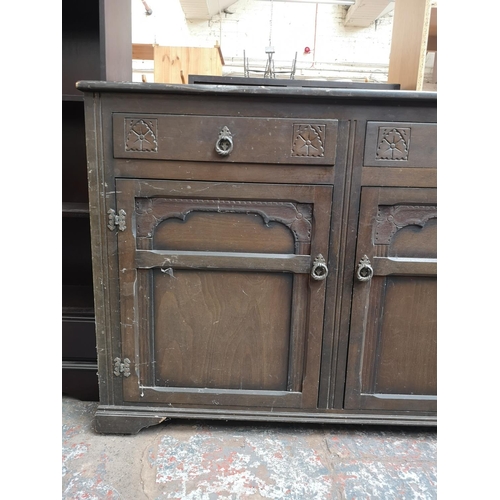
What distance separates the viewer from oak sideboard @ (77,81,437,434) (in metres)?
1.11

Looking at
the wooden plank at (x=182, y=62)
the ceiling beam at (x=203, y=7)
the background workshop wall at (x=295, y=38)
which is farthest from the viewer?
the background workshop wall at (x=295, y=38)

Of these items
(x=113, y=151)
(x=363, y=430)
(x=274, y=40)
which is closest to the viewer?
(x=113, y=151)

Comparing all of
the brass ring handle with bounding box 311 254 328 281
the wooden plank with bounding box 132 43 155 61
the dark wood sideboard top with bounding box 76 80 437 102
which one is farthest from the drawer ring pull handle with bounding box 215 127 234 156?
the wooden plank with bounding box 132 43 155 61

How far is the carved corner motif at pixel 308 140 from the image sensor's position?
3.66 ft

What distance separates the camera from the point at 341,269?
3.94 feet

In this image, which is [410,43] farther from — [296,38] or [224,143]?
[296,38]

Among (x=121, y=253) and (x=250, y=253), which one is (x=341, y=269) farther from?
(x=121, y=253)

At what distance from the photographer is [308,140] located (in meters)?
1.12

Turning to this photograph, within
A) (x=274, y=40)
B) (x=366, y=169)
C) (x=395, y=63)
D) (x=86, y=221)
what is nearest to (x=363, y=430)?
(x=366, y=169)

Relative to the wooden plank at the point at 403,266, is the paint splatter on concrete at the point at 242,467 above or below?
below

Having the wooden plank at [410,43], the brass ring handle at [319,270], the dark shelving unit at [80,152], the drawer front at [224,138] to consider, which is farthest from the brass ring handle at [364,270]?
the dark shelving unit at [80,152]

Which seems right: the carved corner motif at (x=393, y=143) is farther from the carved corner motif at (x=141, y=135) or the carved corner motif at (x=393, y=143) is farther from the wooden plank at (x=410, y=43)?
the carved corner motif at (x=141, y=135)

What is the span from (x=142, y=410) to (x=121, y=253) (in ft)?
1.79

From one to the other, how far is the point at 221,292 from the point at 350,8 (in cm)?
597
